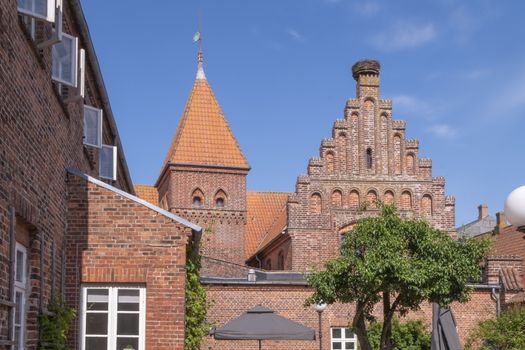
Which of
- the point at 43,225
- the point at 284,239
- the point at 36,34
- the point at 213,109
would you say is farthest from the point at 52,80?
the point at 213,109

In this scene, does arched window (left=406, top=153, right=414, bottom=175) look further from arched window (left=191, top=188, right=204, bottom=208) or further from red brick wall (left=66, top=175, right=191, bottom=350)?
red brick wall (left=66, top=175, right=191, bottom=350)

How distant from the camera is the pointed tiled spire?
39281 millimetres

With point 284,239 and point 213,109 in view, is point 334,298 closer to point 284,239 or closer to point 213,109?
point 284,239

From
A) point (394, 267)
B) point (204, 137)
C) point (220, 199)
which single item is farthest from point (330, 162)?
point (394, 267)

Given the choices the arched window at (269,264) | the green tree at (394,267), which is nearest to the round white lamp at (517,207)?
the green tree at (394,267)

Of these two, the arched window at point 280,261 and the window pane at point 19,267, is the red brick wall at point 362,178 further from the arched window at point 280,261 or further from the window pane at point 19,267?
the window pane at point 19,267

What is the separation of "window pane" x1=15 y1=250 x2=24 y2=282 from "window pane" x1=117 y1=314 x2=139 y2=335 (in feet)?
9.39

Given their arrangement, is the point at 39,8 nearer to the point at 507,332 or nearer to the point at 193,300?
the point at 193,300

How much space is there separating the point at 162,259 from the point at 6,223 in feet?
13.8

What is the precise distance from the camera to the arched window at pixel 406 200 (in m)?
35.4

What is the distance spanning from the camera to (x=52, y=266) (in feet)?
34.8

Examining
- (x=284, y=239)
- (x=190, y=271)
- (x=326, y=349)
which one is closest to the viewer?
(x=190, y=271)

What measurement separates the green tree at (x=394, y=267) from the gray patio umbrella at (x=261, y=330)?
1.00 m

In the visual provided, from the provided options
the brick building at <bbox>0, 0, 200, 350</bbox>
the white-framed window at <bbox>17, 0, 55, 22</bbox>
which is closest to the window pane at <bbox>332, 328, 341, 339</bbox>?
the brick building at <bbox>0, 0, 200, 350</bbox>
